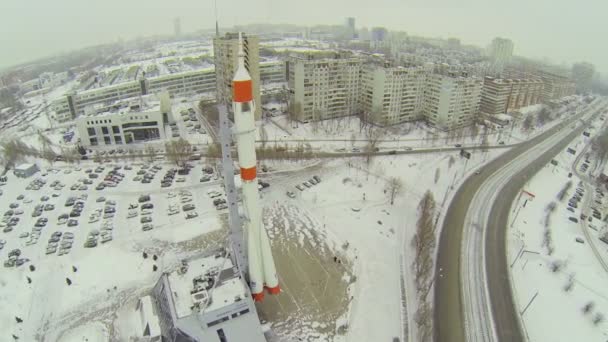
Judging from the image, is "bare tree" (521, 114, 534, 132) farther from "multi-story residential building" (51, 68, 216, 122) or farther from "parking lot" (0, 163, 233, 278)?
"multi-story residential building" (51, 68, 216, 122)

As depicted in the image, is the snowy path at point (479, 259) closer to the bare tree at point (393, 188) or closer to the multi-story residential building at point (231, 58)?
the bare tree at point (393, 188)

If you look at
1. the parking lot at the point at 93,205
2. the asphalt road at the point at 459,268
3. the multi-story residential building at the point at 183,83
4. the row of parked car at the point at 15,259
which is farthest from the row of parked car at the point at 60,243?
the multi-story residential building at the point at 183,83

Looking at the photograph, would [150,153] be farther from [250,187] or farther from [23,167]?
[250,187]

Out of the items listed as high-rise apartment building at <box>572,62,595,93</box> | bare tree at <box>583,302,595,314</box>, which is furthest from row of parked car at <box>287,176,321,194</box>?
high-rise apartment building at <box>572,62,595,93</box>

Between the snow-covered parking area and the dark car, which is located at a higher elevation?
the dark car

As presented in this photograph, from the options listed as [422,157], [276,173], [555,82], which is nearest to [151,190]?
[276,173]

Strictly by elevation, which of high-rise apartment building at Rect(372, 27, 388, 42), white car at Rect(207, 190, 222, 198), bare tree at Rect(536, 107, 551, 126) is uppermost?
high-rise apartment building at Rect(372, 27, 388, 42)

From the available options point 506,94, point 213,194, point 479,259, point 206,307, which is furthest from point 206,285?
point 506,94
